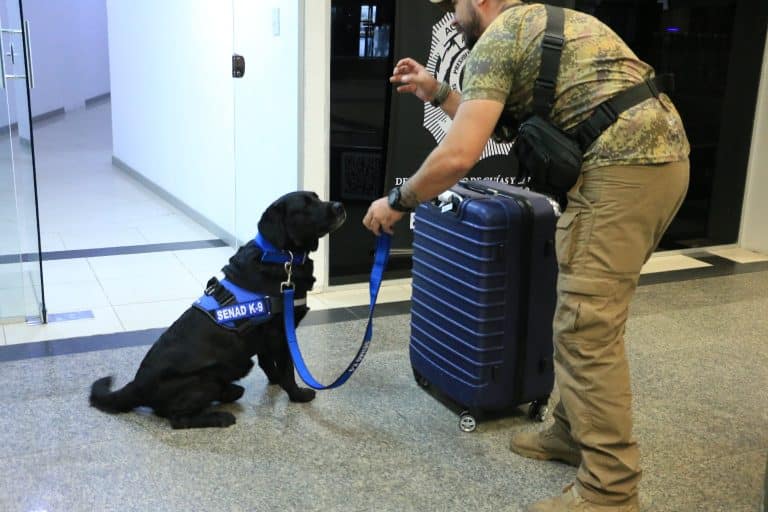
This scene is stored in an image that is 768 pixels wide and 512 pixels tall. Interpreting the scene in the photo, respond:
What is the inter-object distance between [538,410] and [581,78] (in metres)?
1.18

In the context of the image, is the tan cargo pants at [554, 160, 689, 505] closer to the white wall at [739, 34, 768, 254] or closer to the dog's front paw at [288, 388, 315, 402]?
the dog's front paw at [288, 388, 315, 402]

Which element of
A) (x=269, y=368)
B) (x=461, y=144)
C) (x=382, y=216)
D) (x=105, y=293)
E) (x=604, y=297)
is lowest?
(x=105, y=293)

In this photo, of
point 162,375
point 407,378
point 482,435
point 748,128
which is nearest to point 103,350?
point 162,375

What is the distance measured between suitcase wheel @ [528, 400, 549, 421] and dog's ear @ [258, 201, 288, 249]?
38.1 inches

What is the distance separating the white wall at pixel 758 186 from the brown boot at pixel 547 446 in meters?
3.14

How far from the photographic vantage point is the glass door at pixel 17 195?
316cm

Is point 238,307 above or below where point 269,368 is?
above

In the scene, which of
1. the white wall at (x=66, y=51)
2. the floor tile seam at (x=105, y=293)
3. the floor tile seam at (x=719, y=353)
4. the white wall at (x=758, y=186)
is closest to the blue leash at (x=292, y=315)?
the floor tile seam at (x=105, y=293)

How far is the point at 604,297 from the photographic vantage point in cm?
186

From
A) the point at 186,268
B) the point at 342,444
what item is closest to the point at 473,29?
the point at 342,444

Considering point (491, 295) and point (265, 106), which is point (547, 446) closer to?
point (491, 295)

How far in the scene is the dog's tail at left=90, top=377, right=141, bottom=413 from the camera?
2.46 meters

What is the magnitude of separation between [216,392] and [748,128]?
3.81 m

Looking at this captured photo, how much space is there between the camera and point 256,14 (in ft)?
13.1
